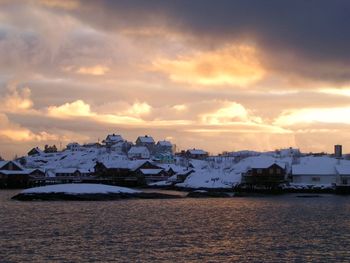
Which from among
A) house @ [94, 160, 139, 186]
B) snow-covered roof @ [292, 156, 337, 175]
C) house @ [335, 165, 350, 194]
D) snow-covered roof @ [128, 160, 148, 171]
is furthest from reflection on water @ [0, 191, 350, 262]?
snow-covered roof @ [128, 160, 148, 171]

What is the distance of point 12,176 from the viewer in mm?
132500

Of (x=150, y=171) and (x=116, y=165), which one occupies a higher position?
(x=116, y=165)

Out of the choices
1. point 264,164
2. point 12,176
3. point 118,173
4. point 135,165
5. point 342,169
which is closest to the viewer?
point 342,169

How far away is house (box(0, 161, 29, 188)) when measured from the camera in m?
131

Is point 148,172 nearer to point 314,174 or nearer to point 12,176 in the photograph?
point 12,176

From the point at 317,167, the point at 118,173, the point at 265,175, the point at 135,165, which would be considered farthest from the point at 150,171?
the point at 317,167

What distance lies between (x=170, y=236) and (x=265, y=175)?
8016 centimetres

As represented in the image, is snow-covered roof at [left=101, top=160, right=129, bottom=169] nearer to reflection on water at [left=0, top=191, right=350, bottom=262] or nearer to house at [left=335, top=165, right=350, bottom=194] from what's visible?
house at [left=335, top=165, right=350, bottom=194]

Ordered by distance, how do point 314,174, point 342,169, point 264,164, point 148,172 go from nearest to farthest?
point 342,169
point 314,174
point 264,164
point 148,172

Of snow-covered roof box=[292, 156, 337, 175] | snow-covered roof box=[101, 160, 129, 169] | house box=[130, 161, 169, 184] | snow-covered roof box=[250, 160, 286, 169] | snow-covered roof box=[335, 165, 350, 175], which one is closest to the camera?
snow-covered roof box=[335, 165, 350, 175]

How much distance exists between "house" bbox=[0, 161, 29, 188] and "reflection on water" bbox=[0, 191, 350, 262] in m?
77.7

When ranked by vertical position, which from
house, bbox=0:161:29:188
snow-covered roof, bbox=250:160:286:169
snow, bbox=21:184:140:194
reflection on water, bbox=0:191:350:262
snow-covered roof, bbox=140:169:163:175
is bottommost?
reflection on water, bbox=0:191:350:262

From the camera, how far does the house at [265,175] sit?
371ft

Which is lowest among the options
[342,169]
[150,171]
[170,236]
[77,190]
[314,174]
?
[170,236]
